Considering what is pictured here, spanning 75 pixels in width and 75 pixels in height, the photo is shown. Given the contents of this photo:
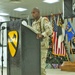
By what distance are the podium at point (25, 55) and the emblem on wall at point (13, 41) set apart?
42 millimetres

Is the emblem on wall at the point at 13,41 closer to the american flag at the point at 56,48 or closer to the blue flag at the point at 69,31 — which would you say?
the blue flag at the point at 69,31

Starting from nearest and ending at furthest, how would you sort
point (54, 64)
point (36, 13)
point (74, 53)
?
point (36, 13) < point (74, 53) < point (54, 64)

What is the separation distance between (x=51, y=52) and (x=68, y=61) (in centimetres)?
128

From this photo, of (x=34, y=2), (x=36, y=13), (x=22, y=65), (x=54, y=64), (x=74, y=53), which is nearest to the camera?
(x=22, y=65)

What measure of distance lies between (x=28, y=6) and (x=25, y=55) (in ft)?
26.0

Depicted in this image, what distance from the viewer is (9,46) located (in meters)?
2.77

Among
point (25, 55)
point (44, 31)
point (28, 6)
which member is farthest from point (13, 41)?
point (28, 6)

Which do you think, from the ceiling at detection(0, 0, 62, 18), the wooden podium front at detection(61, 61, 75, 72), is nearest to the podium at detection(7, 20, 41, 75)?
the wooden podium front at detection(61, 61, 75, 72)

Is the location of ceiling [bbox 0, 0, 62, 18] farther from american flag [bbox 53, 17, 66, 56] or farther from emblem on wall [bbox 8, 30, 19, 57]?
emblem on wall [bbox 8, 30, 19, 57]

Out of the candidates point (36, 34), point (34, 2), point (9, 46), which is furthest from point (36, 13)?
point (34, 2)

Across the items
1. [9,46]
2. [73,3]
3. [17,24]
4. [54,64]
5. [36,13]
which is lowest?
[54,64]

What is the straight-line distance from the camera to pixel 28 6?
34.1 ft

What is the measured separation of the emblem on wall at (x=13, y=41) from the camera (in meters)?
2.67

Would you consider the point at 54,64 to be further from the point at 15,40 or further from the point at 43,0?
the point at 15,40
